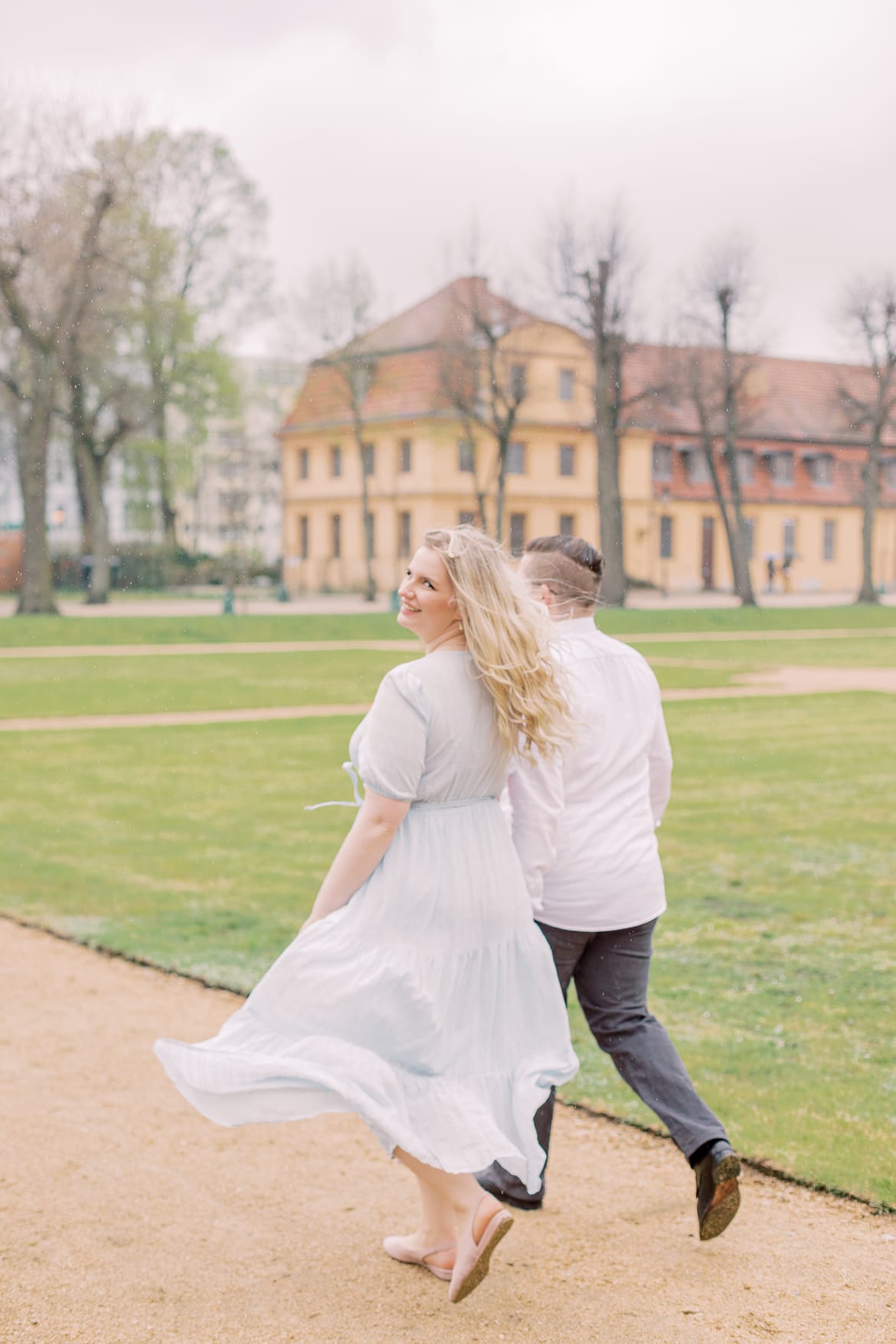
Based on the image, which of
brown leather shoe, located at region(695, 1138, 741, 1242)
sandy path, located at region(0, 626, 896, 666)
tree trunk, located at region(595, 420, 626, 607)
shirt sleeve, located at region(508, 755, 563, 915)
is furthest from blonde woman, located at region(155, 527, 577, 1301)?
tree trunk, located at region(595, 420, 626, 607)

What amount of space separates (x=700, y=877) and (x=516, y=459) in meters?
51.0

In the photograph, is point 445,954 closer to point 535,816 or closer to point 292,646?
point 535,816

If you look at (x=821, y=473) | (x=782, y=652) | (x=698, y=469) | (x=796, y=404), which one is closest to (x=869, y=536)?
(x=698, y=469)

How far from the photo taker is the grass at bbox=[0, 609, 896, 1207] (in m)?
4.96

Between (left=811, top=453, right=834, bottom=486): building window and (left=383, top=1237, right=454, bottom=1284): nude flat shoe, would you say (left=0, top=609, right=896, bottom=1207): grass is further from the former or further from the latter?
(left=811, top=453, right=834, bottom=486): building window

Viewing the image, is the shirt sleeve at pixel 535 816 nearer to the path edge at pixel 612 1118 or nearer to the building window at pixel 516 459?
the path edge at pixel 612 1118

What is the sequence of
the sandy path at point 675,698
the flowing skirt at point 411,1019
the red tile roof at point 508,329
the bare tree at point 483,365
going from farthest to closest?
the red tile roof at point 508,329 < the bare tree at point 483,365 < the sandy path at point 675,698 < the flowing skirt at point 411,1019

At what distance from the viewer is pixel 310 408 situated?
60.7 m

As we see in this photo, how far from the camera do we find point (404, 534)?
57.6 metres

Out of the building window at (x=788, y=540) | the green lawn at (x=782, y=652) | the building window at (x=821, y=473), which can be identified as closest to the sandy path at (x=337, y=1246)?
the green lawn at (x=782, y=652)

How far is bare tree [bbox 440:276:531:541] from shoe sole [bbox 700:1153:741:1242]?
41.7 metres

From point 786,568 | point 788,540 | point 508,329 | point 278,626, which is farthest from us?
point 788,540

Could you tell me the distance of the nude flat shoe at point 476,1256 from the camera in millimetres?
3258

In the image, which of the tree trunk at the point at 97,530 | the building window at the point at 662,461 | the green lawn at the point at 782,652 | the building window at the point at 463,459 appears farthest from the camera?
the building window at the point at 662,461
